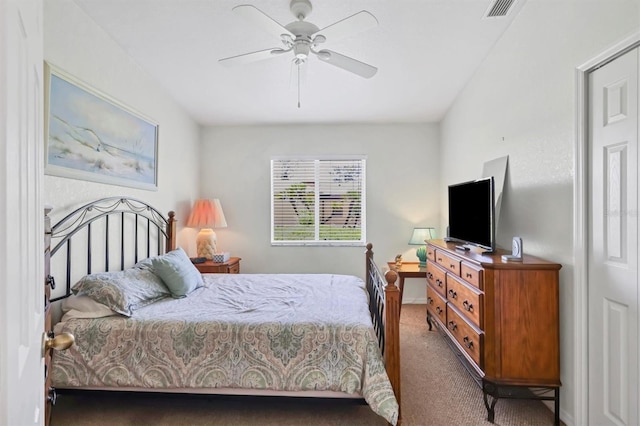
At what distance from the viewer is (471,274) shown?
217 centimetres

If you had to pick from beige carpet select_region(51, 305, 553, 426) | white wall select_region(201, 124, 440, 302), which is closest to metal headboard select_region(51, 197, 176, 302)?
beige carpet select_region(51, 305, 553, 426)

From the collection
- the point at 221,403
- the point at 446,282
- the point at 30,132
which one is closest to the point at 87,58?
the point at 30,132

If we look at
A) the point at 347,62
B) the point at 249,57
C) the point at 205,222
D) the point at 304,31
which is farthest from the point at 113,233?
the point at 347,62

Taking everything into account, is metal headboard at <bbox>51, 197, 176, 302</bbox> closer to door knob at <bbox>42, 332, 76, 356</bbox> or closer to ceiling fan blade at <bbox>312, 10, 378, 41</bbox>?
door knob at <bbox>42, 332, 76, 356</bbox>

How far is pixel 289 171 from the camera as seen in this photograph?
4.55 metres

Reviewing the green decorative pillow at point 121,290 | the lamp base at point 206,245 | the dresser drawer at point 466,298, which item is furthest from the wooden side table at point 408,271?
the green decorative pillow at point 121,290

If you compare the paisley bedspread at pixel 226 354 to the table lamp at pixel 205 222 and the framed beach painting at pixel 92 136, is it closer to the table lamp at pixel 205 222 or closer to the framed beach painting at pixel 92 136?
the framed beach painting at pixel 92 136

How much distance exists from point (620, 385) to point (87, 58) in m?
3.84

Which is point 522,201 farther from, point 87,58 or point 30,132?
point 87,58

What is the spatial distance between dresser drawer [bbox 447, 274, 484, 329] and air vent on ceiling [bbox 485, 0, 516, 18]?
1.90 meters

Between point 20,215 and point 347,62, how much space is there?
1992 millimetres

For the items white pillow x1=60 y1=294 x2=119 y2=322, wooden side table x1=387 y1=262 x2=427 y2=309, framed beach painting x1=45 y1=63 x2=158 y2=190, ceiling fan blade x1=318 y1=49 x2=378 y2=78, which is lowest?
wooden side table x1=387 y1=262 x2=427 y2=309

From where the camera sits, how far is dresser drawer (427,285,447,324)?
2777mm

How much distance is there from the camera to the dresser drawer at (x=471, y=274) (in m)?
2.03
